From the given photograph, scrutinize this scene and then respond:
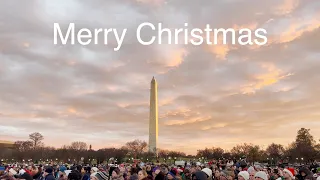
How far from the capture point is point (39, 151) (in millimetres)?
92438

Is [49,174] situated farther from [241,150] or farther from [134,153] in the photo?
[241,150]

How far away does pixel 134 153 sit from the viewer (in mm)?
109312

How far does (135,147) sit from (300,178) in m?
114

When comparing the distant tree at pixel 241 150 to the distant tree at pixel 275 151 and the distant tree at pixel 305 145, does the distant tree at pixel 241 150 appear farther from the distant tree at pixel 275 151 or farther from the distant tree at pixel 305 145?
the distant tree at pixel 305 145

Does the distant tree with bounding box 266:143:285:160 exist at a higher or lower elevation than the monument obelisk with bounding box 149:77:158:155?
A: lower

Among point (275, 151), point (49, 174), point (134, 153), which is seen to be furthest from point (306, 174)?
point (275, 151)

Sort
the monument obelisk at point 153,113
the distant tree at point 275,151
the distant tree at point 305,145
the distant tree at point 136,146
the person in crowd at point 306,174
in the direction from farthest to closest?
1. the distant tree at point 136,146
2. the distant tree at point 275,151
3. the monument obelisk at point 153,113
4. the distant tree at point 305,145
5. the person in crowd at point 306,174

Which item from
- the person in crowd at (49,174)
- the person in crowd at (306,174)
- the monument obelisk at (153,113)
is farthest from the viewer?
the monument obelisk at (153,113)

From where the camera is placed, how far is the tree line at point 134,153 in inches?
3489

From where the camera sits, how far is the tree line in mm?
88625

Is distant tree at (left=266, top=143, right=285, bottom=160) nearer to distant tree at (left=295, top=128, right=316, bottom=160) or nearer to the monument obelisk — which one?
distant tree at (left=295, top=128, right=316, bottom=160)

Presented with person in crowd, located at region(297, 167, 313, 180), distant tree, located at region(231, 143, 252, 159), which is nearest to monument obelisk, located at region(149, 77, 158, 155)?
distant tree, located at region(231, 143, 252, 159)

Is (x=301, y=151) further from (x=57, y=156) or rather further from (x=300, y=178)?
(x=300, y=178)

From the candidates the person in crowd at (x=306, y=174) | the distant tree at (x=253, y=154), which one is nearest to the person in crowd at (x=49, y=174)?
the person in crowd at (x=306, y=174)
